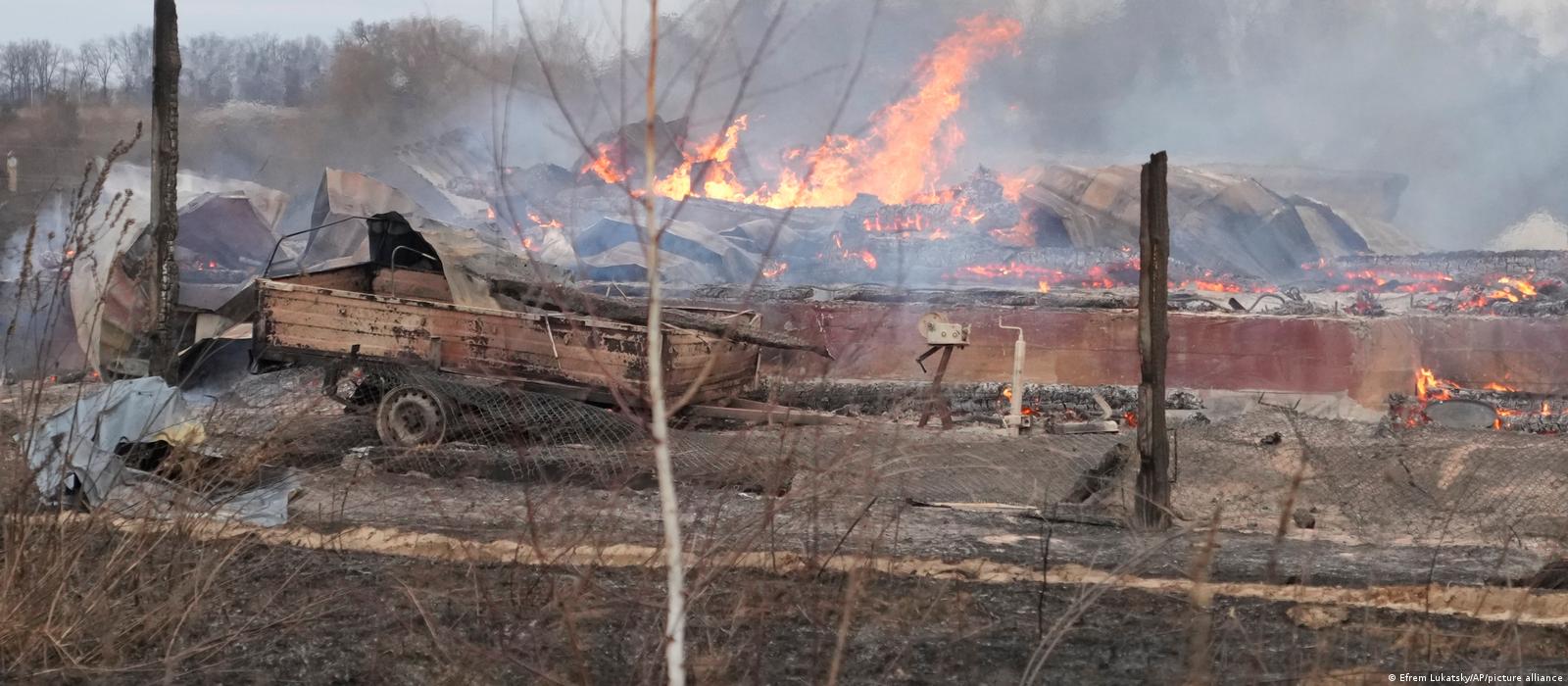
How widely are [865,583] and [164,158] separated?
8.10m

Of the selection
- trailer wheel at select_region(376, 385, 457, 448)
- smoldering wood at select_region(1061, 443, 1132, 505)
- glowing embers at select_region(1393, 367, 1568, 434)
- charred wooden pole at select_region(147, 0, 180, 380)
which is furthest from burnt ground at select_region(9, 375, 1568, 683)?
glowing embers at select_region(1393, 367, 1568, 434)

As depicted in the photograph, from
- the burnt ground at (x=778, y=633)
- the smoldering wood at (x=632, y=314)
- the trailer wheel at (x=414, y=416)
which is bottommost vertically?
the burnt ground at (x=778, y=633)

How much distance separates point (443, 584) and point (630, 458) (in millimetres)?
3600

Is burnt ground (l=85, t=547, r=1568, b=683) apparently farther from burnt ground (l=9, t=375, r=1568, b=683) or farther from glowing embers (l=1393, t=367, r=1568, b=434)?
glowing embers (l=1393, t=367, r=1568, b=434)

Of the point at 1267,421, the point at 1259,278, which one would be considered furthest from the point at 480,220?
the point at 1267,421

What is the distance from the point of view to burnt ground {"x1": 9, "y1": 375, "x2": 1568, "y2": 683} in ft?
13.4

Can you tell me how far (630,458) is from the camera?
8820mm

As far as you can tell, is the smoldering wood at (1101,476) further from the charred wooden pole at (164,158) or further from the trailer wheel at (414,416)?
the charred wooden pole at (164,158)

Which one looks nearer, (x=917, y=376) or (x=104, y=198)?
(x=917, y=376)

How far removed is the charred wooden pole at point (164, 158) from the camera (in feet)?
32.2

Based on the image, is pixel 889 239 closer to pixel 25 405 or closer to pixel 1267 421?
pixel 1267 421

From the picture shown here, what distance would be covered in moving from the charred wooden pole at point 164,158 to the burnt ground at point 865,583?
2080 millimetres

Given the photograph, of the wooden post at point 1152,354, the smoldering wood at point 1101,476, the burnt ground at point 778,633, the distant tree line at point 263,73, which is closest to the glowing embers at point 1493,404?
the smoldering wood at point 1101,476

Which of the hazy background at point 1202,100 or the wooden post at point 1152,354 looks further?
the hazy background at point 1202,100
